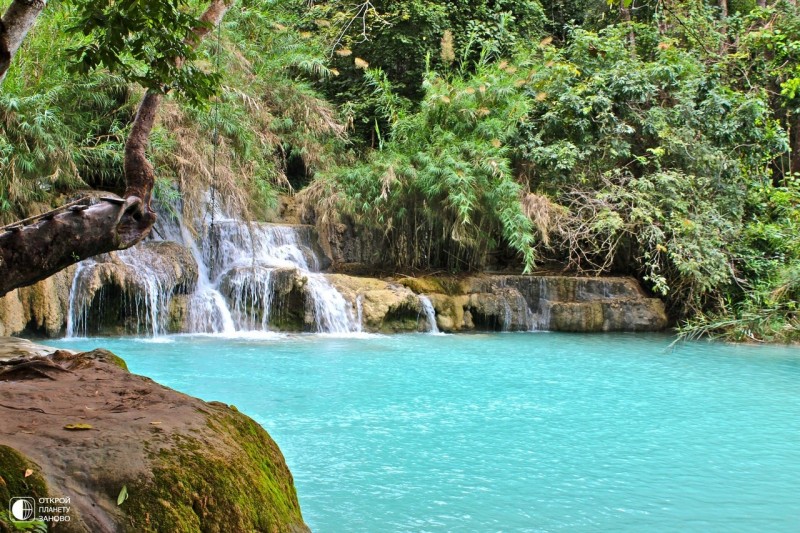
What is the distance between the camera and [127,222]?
3.68 metres

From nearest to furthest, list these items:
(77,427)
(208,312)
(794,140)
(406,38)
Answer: (77,427), (208,312), (794,140), (406,38)

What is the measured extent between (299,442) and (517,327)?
7.99 meters

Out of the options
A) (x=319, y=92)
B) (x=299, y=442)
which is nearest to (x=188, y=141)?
(x=319, y=92)

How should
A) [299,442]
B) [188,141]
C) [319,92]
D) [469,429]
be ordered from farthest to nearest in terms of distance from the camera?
1. [319,92]
2. [188,141]
3. [469,429]
4. [299,442]

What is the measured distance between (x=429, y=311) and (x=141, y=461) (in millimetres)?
9999

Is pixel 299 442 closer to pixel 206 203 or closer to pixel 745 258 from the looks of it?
pixel 206 203

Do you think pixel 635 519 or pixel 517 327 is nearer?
pixel 635 519

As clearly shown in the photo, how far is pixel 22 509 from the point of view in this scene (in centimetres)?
189

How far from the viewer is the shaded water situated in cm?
403

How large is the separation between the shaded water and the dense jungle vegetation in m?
2.66

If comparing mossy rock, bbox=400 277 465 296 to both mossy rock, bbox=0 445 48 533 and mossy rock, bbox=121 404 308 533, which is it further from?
mossy rock, bbox=0 445 48 533

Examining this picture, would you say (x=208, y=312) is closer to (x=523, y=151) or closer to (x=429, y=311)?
(x=429, y=311)

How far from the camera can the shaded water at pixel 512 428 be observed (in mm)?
4031

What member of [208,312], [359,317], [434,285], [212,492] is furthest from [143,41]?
[434,285]
